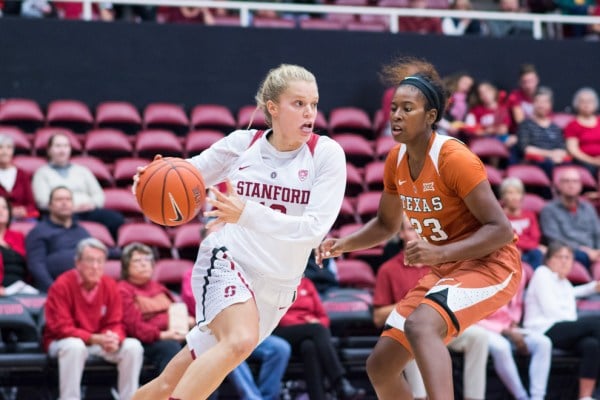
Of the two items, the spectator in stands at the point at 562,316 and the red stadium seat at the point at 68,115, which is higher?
the red stadium seat at the point at 68,115

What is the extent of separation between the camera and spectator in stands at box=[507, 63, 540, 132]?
11.4m

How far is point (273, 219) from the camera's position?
15.1 feet

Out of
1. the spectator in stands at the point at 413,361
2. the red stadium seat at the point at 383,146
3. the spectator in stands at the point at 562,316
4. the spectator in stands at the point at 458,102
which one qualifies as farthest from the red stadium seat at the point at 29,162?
the spectator in stands at the point at 562,316

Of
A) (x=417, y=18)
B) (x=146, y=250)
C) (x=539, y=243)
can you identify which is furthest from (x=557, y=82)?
(x=146, y=250)

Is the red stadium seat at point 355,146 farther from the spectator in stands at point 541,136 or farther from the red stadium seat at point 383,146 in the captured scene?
the spectator in stands at point 541,136

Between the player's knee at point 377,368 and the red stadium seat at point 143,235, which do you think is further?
the red stadium seat at point 143,235

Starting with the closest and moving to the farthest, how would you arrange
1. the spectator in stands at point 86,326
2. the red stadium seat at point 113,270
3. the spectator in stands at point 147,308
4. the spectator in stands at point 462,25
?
the spectator in stands at point 86,326, the spectator in stands at point 147,308, the red stadium seat at point 113,270, the spectator in stands at point 462,25

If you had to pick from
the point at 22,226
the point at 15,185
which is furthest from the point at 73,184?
the point at 22,226

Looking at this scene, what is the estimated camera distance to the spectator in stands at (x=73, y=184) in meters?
8.84

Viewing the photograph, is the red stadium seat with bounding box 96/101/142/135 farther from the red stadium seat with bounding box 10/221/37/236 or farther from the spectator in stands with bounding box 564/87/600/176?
the spectator in stands with bounding box 564/87/600/176

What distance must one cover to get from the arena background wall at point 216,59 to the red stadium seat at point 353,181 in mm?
1680

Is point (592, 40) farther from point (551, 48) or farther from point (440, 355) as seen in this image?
point (440, 355)

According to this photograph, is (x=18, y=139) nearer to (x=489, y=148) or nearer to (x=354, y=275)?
(x=354, y=275)

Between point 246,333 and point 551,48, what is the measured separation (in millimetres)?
8881
